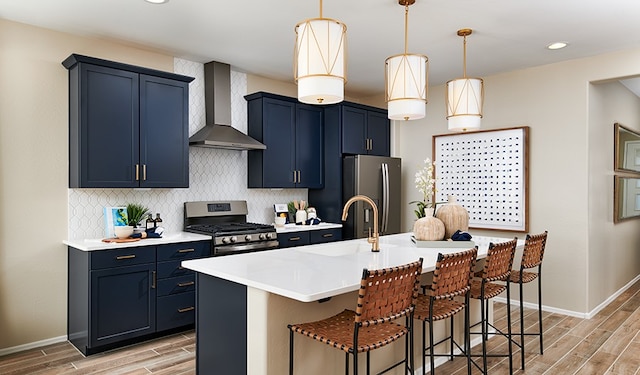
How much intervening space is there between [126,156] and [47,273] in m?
1.17

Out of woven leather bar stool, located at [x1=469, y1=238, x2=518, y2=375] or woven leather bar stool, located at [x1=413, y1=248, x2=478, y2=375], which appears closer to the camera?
woven leather bar stool, located at [x1=413, y1=248, x2=478, y2=375]

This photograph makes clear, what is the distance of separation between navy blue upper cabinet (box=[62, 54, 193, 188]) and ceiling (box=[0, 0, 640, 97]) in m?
0.36

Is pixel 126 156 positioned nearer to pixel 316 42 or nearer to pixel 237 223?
pixel 237 223

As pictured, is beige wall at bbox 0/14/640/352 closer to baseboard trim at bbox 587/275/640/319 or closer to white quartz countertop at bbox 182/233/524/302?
baseboard trim at bbox 587/275/640/319

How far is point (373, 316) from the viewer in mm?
2031

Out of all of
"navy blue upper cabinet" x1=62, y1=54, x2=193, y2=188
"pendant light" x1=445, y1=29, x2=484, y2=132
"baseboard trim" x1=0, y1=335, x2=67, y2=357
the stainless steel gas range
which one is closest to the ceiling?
"navy blue upper cabinet" x1=62, y1=54, x2=193, y2=188

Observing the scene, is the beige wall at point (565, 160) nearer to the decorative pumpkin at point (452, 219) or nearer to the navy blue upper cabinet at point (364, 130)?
the navy blue upper cabinet at point (364, 130)

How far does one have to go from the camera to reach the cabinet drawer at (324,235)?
5.03m

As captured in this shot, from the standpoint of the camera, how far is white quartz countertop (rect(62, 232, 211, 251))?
349cm

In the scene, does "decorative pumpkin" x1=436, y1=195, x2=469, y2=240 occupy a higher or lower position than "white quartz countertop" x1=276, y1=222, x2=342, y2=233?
higher

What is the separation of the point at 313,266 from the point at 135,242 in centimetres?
190

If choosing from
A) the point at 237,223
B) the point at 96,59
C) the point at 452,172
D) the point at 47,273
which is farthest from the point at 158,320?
the point at 452,172

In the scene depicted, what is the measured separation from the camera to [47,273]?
3.73m

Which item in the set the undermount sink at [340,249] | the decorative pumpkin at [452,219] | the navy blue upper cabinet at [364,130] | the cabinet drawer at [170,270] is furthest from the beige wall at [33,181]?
the decorative pumpkin at [452,219]
